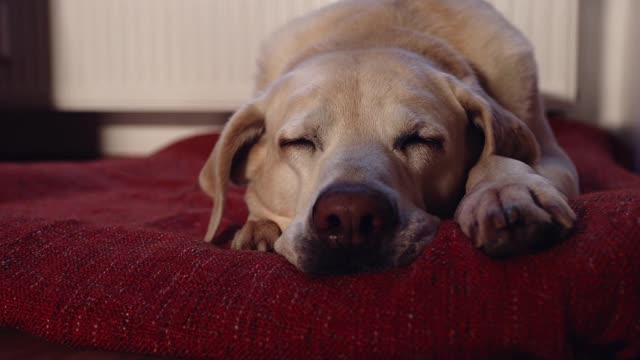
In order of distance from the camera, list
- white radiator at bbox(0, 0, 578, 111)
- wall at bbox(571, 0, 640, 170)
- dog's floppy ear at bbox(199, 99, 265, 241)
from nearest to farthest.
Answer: dog's floppy ear at bbox(199, 99, 265, 241) < wall at bbox(571, 0, 640, 170) < white radiator at bbox(0, 0, 578, 111)

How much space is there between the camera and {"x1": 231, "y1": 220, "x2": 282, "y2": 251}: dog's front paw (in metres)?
1.38

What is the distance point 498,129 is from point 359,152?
0.37 m

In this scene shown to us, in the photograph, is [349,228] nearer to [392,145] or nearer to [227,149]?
[392,145]

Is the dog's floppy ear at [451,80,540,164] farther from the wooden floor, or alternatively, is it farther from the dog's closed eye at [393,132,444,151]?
the wooden floor

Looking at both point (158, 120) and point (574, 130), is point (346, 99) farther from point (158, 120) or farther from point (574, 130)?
point (158, 120)

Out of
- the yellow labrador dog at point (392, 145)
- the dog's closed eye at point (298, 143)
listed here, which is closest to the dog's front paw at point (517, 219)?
the yellow labrador dog at point (392, 145)

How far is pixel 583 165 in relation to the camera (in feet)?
7.97

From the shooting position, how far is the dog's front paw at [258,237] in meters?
1.38

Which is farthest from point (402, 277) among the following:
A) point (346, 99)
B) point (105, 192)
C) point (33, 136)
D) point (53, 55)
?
point (33, 136)

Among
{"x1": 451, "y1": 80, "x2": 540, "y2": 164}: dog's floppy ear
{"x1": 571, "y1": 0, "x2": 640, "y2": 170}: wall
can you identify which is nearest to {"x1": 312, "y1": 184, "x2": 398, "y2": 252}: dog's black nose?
{"x1": 451, "y1": 80, "x2": 540, "y2": 164}: dog's floppy ear

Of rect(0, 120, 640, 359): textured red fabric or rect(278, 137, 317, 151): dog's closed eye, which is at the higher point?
rect(278, 137, 317, 151): dog's closed eye

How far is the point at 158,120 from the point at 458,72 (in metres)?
3.19

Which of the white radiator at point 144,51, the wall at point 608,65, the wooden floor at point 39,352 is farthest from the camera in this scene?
the white radiator at point 144,51

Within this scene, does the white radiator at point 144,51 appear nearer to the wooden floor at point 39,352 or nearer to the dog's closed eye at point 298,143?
the dog's closed eye at point 298,143
